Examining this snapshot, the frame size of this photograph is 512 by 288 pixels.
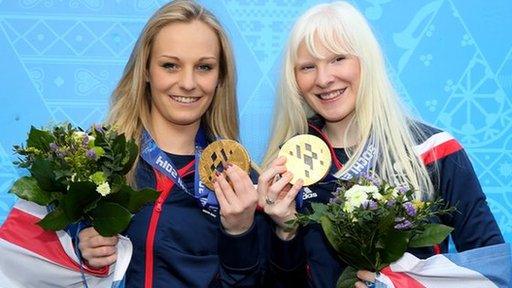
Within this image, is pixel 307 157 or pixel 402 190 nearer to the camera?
pixel 402 190

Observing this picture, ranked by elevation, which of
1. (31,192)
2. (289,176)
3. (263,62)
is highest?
(263,62)

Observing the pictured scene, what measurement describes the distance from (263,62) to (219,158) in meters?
0.89

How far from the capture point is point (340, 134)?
2.84 m

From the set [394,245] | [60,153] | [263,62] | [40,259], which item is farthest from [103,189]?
[263,62]

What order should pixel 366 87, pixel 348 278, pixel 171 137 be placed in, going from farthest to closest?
pixel 171 137
pixel 366 87
pixel 348 278

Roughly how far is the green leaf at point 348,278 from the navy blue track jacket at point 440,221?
0.49 feet

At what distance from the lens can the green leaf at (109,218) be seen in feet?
7.40

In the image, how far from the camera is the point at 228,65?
285 cm

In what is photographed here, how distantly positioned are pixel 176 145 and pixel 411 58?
127cm

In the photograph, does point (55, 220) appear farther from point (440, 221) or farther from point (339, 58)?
point (440, 221)

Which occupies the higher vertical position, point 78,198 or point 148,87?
point 148,87

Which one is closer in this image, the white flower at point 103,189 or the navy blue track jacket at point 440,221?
the white flower at point 103,189

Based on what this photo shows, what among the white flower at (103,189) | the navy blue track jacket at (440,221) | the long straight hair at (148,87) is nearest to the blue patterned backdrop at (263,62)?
the long straight hair at (148,87)

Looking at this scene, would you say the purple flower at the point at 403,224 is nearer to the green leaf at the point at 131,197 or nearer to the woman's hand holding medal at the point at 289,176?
the woman's hand holding medal at the point at 289,176
